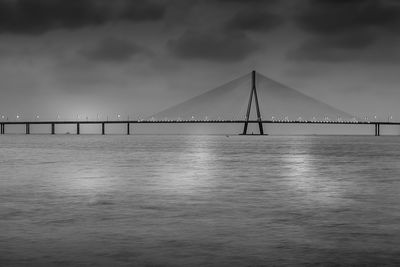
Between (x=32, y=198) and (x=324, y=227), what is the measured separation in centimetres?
843

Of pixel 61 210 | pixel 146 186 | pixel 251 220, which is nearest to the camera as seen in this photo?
pixel 251 220

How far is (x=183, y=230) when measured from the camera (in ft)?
36.8

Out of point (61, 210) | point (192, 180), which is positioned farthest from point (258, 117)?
point (61, 210)

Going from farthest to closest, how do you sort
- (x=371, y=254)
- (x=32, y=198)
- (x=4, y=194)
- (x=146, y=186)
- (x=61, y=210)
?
(x=146, y=186) < (x=4, y=194) < (x=32, y=198) < (x=61, y=210) < (x=371, y=254)

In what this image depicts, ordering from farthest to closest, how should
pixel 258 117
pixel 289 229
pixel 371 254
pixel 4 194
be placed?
pixel 258 117
pixel 4 194
pixel 289 229
pixel 371 254

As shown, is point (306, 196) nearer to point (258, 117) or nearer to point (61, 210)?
point (61, 210)

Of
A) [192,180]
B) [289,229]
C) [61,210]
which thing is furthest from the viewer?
[192,180]

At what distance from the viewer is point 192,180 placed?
24.1 metres

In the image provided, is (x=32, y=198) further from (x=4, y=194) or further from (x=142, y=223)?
(x=142, y=223)

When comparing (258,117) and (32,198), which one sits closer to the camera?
(32,198)

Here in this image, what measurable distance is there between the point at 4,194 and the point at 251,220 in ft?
27.6

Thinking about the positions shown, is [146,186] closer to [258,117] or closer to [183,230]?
[183,230]

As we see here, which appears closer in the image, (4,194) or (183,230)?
(183,230)

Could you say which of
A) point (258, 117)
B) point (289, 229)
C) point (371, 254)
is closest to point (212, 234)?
point (289, 229)
